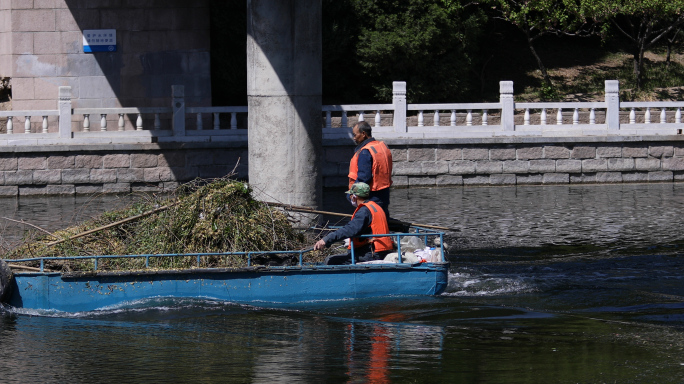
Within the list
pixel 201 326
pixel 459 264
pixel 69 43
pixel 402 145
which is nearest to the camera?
pixel 201 326

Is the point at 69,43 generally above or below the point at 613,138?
above

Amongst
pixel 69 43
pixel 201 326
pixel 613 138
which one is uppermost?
pixel 69 43

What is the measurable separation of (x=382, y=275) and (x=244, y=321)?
5.14 ft

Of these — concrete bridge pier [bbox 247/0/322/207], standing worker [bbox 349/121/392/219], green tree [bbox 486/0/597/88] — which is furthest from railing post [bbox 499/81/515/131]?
standing worker [bbox 349/121/392/219]

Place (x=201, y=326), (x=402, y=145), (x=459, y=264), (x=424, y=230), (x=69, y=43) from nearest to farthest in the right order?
(x=201, y=326)
(x=424, y=230)
(x=459, y=264)
(x=402, y=145)
(x=69, y=43)

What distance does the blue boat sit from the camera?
998cm

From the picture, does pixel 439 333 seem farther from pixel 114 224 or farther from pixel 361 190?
pixel 114 224

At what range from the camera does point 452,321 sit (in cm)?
970

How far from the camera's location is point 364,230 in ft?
34.2

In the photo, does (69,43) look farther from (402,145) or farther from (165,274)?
(165,274)

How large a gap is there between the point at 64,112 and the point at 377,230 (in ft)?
41.1

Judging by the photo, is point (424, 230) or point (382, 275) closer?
point (382, 275)

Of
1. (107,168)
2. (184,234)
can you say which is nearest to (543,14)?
(107,168)

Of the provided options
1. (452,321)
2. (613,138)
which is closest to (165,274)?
(452,321)
